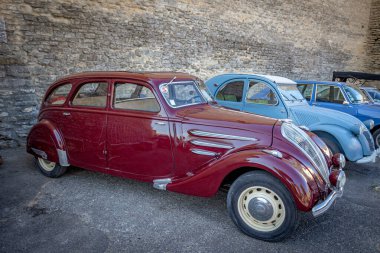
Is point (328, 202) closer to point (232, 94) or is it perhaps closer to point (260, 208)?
point (260, 208)

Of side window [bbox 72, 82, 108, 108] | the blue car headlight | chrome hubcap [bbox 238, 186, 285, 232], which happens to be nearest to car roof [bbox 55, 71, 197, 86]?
side window [bbox 72, 82, 108, 108]

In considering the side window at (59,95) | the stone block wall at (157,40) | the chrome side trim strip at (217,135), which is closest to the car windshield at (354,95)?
the chrome side trim strip at (217,135)

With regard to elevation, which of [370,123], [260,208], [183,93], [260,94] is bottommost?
[260,208]

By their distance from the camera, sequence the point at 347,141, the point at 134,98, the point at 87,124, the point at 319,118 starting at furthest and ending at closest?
1. the point at 319,118
2. the point at 347,141
3. the point at 87,124
4. the point at 134,98

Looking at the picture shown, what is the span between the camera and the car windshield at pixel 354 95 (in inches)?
249

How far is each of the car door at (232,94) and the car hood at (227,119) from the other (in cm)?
204

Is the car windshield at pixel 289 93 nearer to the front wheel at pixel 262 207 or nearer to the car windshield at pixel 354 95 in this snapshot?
the car windshield at pixel 354 95

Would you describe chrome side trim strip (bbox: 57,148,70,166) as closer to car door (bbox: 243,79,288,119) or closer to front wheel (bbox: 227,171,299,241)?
front wheel (bbox: 227,171,299,241)

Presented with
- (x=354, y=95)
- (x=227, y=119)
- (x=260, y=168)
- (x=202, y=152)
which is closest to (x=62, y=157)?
(x=202, y=152)

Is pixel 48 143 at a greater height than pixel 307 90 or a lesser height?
lesser

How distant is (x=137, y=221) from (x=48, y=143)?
6.11 ft

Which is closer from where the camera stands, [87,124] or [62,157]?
[87,124]

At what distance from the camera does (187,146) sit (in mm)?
3098

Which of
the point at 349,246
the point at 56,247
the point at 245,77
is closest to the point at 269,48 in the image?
the point at 245,77
